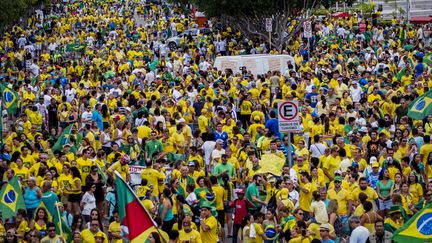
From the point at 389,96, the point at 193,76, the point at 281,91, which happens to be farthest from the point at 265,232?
the point at 193,76

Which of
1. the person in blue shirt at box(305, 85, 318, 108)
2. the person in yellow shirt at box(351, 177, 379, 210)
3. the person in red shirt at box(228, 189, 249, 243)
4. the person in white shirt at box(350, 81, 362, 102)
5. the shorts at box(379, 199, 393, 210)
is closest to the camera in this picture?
the person in yellow shirt at box(351, 177, 379, 210)

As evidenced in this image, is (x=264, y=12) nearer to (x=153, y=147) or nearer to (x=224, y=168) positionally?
(x=153, y=147)

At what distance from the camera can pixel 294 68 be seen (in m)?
36.9

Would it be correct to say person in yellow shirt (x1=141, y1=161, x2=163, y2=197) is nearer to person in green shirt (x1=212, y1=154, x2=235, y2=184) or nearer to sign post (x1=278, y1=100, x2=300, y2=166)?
person in green shirt (x1=212, y1=154, x2=235, y2=184)

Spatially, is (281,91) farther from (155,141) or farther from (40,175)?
(40,175)

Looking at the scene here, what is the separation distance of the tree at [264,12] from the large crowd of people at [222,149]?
9571 mm

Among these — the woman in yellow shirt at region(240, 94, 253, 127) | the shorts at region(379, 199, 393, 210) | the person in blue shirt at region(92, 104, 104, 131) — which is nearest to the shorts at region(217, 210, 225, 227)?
the shorts at region(379, 199, 393, 210)

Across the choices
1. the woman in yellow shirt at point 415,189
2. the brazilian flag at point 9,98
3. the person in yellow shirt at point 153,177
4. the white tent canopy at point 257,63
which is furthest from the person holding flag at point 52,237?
the white tent canopy at point 257,63

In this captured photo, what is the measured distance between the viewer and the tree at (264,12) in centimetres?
4941

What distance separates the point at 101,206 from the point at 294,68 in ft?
53.5

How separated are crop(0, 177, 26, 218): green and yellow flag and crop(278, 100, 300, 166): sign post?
493 centimetres

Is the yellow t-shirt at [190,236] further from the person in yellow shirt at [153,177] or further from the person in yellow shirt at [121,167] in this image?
the person in yellow shirt at [121,167]

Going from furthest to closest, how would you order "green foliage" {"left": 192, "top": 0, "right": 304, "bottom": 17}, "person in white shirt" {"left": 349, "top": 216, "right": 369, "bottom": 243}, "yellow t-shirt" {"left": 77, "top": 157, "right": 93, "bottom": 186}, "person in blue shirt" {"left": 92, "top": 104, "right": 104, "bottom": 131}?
"green foliage" {"left": 192, "top": 0, "right": 304, "bottom": 17} → "person in blue shirt" {"left": 92, "top": 104, "right": 104, "bottom": 131} → "yellow t-shirt" {"left": 77, "top": 157, "right": 93, "bottom": 186} → "person in white shirt" {"left": 349, "top": 216, "right": 369, "bottom": 243}

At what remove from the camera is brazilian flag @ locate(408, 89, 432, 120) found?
77.6 feet
